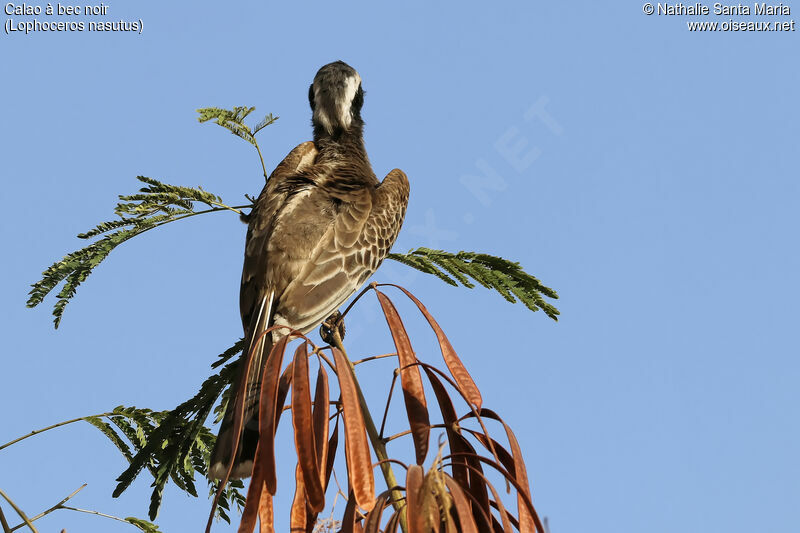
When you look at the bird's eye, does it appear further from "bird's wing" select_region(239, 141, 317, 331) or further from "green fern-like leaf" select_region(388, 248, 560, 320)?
"green fern-like leaf" select_region(388, 248, 560, 320)

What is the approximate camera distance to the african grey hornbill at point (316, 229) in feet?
16.6

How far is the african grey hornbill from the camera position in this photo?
505 centimetres

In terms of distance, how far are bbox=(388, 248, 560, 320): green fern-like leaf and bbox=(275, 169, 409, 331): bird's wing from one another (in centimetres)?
67

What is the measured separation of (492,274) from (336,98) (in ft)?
8.99

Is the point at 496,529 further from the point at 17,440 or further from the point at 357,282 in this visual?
the point at 357,282

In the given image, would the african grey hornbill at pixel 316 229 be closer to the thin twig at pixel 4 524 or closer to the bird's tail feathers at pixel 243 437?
the bird's tail feathers at pixel 243 437

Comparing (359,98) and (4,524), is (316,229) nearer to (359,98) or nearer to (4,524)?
(359,98)

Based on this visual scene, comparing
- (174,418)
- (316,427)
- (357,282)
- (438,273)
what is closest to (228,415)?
(174,418)

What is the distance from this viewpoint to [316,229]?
5.77 m

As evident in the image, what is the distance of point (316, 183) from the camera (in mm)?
6289

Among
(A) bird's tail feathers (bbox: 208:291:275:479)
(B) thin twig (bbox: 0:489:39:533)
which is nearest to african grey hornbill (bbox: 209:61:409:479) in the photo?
(A) bird's tail feathers (bbox: 208:291:275:479)

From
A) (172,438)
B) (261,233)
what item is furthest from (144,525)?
(261,233)

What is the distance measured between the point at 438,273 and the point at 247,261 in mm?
1309

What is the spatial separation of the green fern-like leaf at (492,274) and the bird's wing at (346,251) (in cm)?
67
